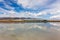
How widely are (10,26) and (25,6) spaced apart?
34 cm

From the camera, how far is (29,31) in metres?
1.86

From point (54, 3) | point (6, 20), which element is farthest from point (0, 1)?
point (54, 3)

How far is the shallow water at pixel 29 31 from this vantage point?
1.82 meters

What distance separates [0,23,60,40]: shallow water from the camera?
5.98ft

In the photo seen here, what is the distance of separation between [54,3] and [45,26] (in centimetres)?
34

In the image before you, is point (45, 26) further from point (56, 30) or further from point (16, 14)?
point (16, 14)

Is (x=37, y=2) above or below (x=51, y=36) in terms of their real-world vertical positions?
above

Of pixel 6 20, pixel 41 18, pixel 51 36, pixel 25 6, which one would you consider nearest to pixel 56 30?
pixel 51 36

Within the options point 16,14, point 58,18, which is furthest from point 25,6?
point 58,18

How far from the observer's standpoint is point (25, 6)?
6.16 feet

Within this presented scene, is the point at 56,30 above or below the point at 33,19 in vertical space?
below

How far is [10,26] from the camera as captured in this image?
185 centimetres

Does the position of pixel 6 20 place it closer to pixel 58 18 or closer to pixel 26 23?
pixel 26 23

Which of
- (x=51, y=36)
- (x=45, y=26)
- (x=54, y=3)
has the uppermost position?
(x=54, y=3)
